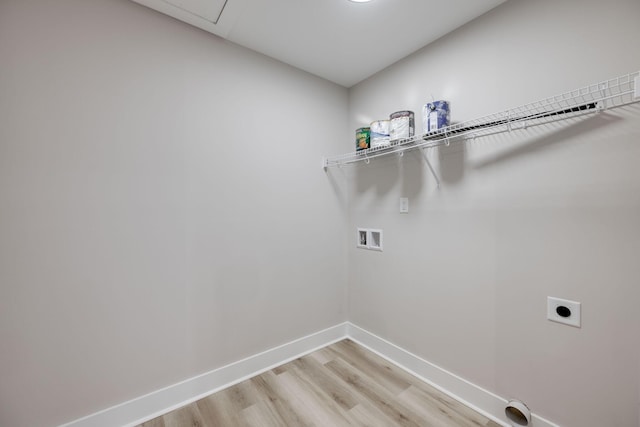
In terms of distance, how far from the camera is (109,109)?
1400 mm

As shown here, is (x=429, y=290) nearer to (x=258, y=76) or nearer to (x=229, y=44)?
(x=258, y=76)

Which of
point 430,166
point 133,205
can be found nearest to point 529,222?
point 430,166

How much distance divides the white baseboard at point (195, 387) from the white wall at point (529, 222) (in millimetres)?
795

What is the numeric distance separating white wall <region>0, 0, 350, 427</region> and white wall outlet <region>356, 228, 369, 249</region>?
0.55 m

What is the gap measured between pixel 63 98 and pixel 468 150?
2.19 metres

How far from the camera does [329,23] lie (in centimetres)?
163

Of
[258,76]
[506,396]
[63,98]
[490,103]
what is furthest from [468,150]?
[63,98]

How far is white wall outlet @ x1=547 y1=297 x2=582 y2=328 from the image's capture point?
4.00 ft

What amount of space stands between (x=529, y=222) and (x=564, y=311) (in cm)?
44

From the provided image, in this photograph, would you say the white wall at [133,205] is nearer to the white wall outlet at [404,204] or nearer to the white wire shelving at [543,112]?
the white wall outlet at [404,204]

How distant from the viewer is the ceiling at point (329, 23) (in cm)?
148

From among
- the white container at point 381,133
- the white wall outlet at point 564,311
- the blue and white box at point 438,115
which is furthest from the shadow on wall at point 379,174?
the white wall outlet at point 564,311

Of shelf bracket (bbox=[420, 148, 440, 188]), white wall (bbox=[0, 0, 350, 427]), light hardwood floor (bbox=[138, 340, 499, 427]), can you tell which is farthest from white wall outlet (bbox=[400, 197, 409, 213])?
light hardwood floor (bbox=[138, 340, 499, 427])

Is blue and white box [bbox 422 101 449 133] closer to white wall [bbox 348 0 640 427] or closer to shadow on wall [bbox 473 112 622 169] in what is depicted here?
white wall [bbox 348 0 640 427]
